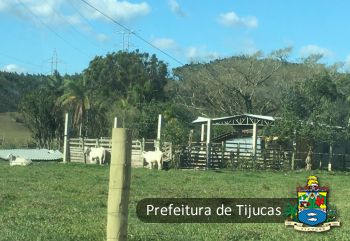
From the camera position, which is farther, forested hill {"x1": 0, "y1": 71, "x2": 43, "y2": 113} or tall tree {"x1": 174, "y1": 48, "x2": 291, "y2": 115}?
forested hill {"x1": 0, "y1": 71, "x2": 43, "y2": 113}

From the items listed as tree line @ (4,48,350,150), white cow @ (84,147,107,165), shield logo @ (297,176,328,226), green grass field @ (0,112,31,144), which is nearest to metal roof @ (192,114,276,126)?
tree line @ (4,48,350,150)

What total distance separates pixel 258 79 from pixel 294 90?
51.0ft

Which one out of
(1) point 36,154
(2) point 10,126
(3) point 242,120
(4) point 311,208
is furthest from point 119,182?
(2) point 10,126

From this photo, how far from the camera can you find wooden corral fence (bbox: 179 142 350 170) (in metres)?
33.0

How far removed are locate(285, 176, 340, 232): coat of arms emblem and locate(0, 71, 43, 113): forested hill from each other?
3471 inches

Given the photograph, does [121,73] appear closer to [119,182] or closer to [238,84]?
[238,84]

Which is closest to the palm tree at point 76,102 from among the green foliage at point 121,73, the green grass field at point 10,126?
the green foliage at point 121,73

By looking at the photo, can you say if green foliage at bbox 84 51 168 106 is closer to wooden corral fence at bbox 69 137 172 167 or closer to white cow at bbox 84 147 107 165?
wooden corral fence at bbox 69 137 172 167

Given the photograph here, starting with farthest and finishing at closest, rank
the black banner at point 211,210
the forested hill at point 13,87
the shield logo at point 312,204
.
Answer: the forested hill at point 13,87
the black banner at point 211,210
the shield logo at point 312,204

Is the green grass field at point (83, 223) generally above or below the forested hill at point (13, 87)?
below

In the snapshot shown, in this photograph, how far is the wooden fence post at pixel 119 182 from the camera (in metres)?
5.48

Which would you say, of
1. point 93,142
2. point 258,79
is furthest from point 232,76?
point 93,142

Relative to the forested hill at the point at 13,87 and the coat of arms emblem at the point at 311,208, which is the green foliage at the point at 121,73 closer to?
the forested hill at the point at 13,87

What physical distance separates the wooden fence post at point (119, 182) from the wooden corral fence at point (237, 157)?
1043 inches
